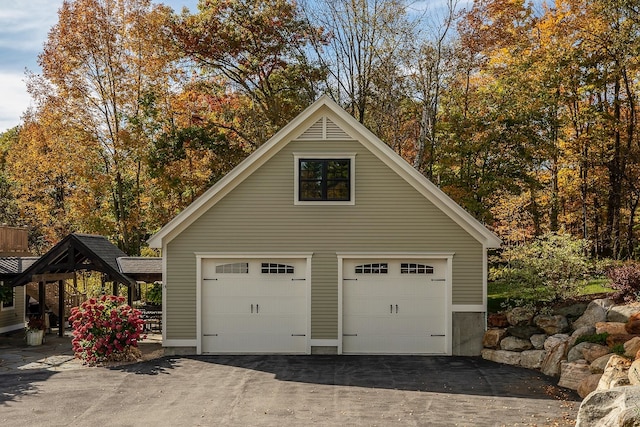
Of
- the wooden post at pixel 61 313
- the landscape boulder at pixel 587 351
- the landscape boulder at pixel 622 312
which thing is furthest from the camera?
the wooden post at pixel 61 313

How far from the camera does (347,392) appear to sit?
1115 cm

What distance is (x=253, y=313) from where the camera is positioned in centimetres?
1493

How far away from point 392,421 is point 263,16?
20498mm

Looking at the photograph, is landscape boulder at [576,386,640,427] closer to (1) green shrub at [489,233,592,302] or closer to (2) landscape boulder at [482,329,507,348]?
(2) landscape boulder at [482,329,507,348]

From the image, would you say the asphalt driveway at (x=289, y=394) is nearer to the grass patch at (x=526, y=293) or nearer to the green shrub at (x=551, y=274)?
the grass patch at (x=526, y=293)

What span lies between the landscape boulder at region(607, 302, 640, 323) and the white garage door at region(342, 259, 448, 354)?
12.8 feet

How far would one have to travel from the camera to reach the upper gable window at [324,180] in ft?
49.1

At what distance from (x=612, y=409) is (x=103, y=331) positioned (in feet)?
36.5

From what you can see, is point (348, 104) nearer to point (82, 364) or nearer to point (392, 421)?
point (82, 364)

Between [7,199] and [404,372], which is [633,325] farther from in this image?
[7,199]

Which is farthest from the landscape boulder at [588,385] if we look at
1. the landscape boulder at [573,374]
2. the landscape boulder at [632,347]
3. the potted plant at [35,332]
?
the potted plant at [35,332]

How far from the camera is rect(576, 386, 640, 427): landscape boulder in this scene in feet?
21.9

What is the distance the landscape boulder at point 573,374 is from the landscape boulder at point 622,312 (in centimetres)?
179

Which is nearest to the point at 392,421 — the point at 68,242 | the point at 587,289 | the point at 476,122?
the point at 587,289
